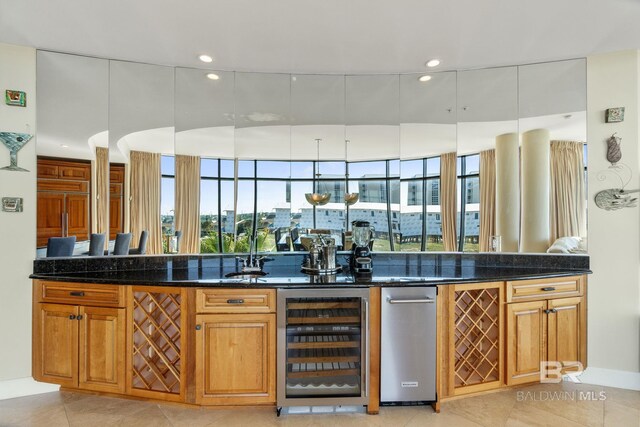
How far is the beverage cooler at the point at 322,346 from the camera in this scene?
89.3 inches

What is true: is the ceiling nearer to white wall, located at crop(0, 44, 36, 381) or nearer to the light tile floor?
white wall, located at crop(0, 44, 36, 381)

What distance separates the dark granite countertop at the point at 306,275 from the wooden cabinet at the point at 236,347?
0.41ft

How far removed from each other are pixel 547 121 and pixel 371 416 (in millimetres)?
2915

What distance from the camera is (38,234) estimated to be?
2.62m

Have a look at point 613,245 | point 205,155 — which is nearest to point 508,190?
point 613,245

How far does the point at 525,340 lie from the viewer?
2.52 meters

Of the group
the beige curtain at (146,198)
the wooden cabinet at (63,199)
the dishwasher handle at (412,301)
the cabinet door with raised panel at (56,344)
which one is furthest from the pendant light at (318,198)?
the cabinet door with raised panel at (56,344)

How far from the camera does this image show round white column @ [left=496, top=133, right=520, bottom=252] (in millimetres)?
3004

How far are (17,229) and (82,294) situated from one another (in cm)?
81

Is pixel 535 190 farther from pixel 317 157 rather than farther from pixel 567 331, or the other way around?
pixel 317 157

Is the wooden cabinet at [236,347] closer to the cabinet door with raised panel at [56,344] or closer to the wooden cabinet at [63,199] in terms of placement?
the cabinet door with raised panel at [56,344]

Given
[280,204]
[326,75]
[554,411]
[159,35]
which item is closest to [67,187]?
[159,35]

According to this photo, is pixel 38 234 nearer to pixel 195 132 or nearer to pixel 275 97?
pixel 195 132

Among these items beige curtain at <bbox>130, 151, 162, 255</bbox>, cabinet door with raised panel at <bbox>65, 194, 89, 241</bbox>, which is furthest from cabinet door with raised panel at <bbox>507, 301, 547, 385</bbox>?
cabinet door with raised panel at <bbox>65, 194, 89, 241</bbox>
